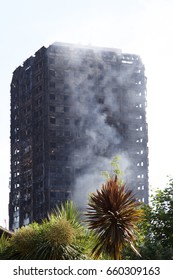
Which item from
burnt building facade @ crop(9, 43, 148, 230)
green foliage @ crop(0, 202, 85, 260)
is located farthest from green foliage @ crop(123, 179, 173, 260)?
burnt building facade @ crop(9, 43, 148, 230)

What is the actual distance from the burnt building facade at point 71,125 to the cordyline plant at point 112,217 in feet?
470

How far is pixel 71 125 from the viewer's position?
7028 inches

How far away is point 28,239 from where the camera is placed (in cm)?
2880

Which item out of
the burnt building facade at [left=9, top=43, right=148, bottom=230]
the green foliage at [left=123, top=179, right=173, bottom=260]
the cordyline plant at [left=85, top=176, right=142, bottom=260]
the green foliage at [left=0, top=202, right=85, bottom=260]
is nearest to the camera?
the cordyline plant at [left=85, top=176, right=142, bottom=260]

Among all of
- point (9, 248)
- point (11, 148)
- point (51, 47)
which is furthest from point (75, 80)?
point (9, 248)

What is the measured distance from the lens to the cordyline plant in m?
26.4

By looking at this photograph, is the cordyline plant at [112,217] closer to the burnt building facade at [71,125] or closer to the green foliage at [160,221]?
the green foliage at [160,221]

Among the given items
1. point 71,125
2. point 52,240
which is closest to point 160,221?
point 52,240

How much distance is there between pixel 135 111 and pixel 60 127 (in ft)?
76.4

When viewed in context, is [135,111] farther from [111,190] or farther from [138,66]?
[111,190]

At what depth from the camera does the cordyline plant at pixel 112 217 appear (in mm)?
26438

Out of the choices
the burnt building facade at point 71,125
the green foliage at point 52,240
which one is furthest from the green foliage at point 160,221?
the burnt building facade at point 71,125

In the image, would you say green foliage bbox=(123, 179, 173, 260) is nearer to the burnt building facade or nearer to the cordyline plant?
the cordyline plant

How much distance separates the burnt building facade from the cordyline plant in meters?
143
